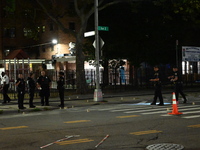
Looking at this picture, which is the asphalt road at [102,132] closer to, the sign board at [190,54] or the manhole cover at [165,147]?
the manhole cover at [165,147]

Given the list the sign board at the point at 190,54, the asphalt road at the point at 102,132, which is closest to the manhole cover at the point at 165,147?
the asphalt road at the point at 102,132

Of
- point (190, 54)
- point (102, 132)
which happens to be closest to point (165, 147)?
point (102, 132)

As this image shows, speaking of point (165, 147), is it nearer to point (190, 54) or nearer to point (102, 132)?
point (102, 132)

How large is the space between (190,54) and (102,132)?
21196 millimetres

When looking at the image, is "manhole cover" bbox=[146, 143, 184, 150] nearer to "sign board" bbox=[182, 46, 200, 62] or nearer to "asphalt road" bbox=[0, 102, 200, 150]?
"asphalt road" bbox=[0, 102, 200, 150]

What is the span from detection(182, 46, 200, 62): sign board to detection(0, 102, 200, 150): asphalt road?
15732mm

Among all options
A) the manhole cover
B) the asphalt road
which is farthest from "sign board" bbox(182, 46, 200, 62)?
the manhole cover

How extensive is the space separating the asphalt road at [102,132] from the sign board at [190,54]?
15.7 meters

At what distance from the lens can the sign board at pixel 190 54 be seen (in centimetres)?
3025

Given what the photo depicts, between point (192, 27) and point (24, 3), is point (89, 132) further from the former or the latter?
point (192, 27)

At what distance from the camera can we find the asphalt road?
9.11 meters

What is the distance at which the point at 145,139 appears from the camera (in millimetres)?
9734

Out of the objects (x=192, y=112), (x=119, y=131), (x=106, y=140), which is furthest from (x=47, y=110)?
Result: (x=106, y=140)

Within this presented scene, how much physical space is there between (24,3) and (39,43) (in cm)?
3402
